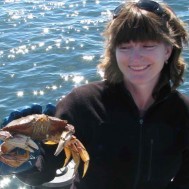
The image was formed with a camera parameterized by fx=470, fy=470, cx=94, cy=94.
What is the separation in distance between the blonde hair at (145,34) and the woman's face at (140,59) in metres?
0.05

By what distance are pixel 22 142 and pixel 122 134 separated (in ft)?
2.65

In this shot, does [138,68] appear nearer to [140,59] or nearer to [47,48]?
[140,59]

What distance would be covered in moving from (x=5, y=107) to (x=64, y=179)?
3.94m

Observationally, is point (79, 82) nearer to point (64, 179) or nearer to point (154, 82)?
point (64, 179)

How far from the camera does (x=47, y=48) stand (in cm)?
1105

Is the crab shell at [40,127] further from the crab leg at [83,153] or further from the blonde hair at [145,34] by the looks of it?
the blonde hair at [145,34]

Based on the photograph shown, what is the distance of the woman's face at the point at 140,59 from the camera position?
334 centimetres

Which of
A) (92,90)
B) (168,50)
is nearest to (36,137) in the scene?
(92,90)

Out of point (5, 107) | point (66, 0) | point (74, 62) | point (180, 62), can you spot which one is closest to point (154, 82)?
point (180, 62)

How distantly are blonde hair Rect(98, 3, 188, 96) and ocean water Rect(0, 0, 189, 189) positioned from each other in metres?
3.44

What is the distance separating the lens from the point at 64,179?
15.7ft

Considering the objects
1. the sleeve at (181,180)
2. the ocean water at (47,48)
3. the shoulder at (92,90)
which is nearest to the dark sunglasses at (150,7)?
the shoulder at (92,90)

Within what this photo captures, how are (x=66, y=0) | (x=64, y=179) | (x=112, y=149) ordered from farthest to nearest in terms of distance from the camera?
1. (x=66, y=0)
2. (x=64, y=179)
3. (x=112, y=149)

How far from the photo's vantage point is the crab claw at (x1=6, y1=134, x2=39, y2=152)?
3.18 m
